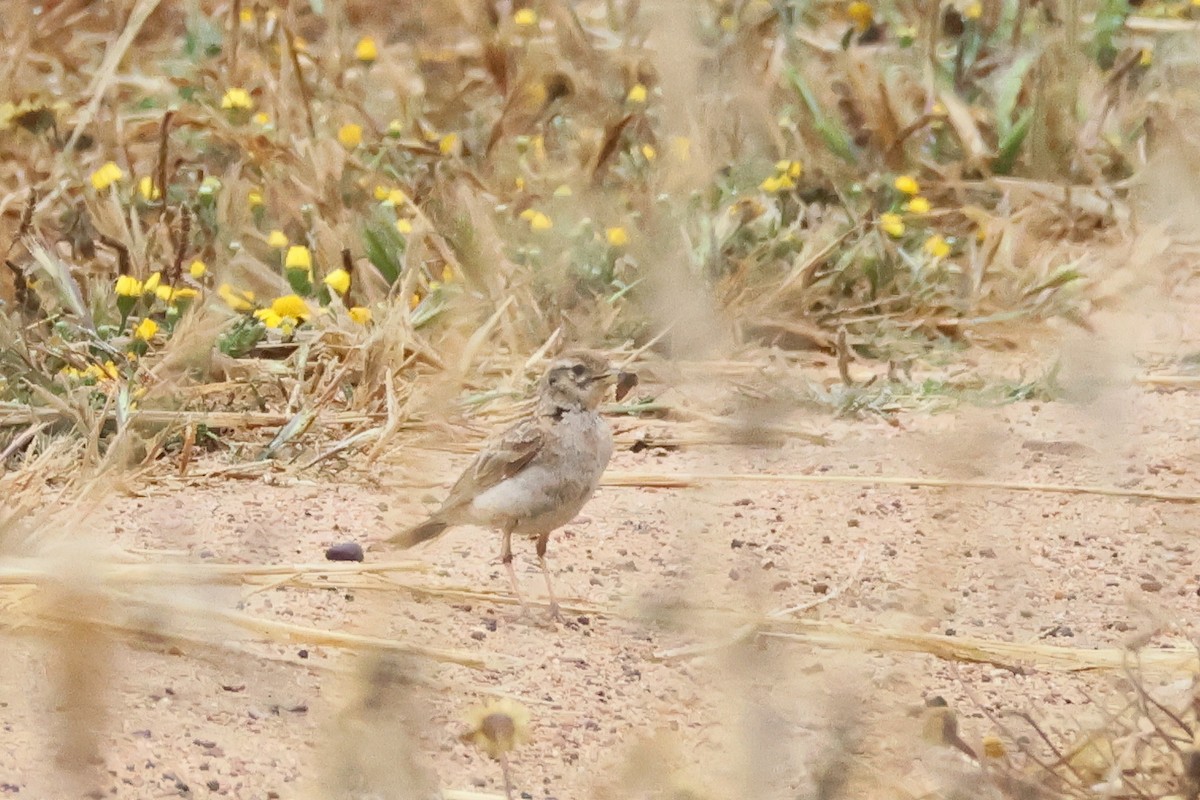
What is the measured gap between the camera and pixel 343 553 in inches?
150

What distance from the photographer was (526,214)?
5930 millimetres

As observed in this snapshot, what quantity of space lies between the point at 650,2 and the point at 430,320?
3466 millimetres

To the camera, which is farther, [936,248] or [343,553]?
[936,248]

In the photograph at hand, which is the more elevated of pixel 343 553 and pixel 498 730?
pixel 498 730

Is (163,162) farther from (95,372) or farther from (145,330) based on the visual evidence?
(95,372)

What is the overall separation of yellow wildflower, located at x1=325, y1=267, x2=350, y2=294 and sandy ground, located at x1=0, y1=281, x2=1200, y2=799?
0.83 metres

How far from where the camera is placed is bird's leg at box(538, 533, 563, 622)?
3.62m

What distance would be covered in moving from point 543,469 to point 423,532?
34 cm

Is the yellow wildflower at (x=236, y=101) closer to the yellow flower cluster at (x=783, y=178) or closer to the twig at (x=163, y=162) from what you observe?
the twig at (x=163, y=162)

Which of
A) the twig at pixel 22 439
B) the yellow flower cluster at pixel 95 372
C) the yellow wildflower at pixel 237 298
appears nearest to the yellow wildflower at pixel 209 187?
the yellow wildflower at pixel 237 298

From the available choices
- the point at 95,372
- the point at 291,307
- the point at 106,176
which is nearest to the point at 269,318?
the point at 291,307

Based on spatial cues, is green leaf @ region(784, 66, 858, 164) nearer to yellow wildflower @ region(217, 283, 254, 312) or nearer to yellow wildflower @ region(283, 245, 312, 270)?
yellow wildflower @ region(283, 245, 312, 270)

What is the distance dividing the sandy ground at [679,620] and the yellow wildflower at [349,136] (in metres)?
2.01

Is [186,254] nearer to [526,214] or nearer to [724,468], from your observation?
[526,214]
